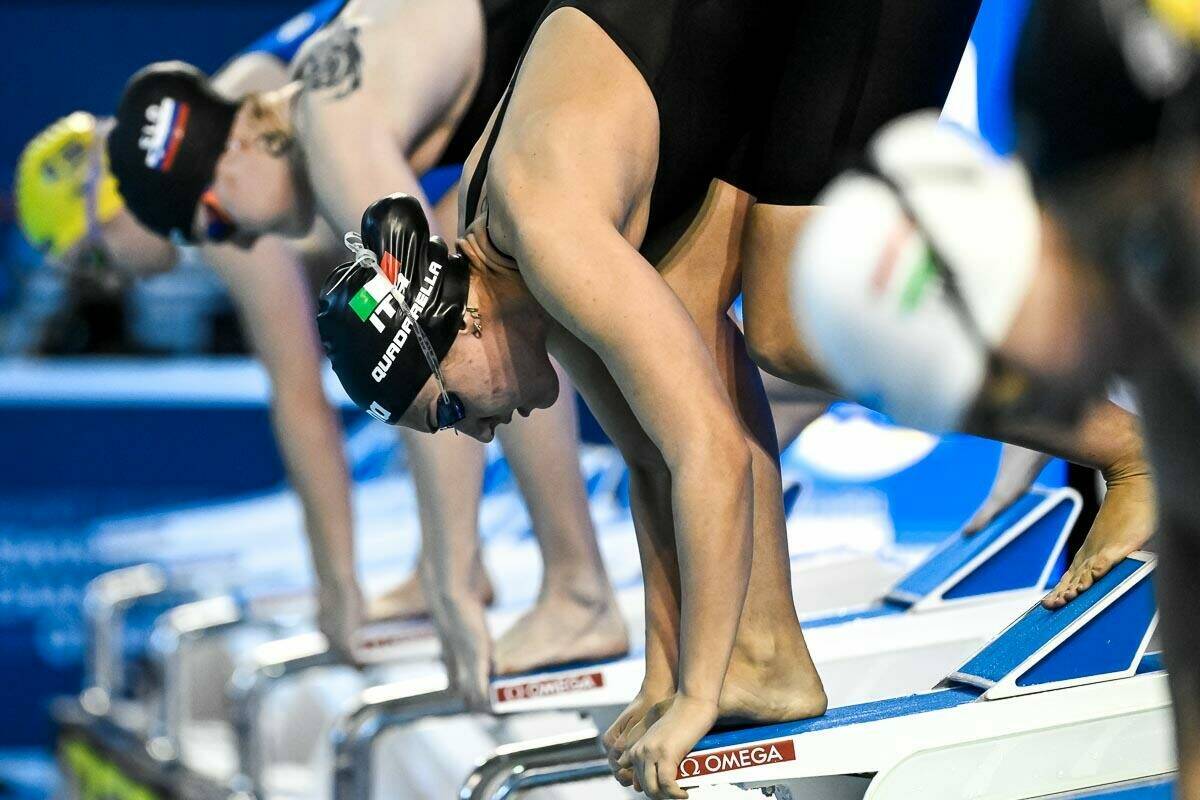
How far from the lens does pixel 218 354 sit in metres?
7.88

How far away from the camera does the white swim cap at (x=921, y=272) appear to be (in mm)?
915

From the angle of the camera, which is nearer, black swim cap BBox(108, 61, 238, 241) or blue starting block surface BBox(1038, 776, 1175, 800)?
blue starting block surface BBox(1038, 776, 1175, 800)

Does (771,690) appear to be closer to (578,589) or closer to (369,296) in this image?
(369,296)

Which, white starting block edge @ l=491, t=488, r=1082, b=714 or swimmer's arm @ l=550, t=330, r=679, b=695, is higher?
swimmer's arm @ l=550, t=330, r=679, b=695

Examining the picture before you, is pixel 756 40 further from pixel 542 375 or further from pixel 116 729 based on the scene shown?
pixel 116 729

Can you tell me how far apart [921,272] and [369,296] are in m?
1.16

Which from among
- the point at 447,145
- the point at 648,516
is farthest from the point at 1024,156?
the point at 447,145

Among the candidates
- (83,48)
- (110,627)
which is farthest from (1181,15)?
(83,48)

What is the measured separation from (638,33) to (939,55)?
39 centimetres

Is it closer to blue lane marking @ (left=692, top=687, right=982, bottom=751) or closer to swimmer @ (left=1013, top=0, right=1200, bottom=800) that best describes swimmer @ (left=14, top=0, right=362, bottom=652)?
blue lane marking @ (left=692, top=687, right=982, bottom=751)

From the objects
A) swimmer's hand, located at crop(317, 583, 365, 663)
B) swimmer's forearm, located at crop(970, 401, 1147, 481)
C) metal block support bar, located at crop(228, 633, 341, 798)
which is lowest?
metal block support bar, located at crop(228, 633, 341, 798)

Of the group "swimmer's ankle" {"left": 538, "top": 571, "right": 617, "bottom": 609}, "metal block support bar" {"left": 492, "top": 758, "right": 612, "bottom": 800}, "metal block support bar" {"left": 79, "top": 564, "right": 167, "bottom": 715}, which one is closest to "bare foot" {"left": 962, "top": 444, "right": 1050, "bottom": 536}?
"swimmer's ankle" {"left": 538, "top": 571, "right": 617, "bottom": 609}

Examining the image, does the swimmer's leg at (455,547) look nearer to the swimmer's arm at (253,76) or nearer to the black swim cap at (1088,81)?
the swimmer's arm at (253,76)

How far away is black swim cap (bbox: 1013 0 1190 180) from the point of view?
0.87 metres
